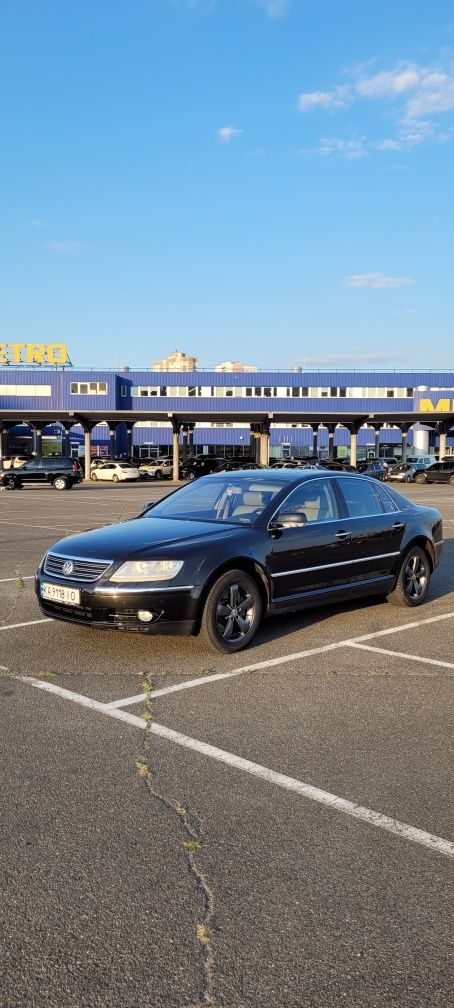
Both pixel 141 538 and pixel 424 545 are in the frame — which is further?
pixel 424 545

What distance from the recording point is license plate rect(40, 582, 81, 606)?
5.96m

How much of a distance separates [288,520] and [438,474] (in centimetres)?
3895

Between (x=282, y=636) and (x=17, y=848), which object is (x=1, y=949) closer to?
(x=17, y=848)

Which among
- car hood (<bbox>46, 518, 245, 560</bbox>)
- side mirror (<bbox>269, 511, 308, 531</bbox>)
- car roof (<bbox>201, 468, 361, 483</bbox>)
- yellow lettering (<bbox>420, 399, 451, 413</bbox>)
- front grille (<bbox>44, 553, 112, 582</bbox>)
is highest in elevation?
yellow lettering (<bbox>420, 399, 451, 413</bbox>)

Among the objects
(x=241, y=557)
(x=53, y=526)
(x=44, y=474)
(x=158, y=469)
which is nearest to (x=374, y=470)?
(x=158, y=469)

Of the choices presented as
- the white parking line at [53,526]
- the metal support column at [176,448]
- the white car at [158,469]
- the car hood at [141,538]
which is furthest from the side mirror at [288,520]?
the white car at [158,469]

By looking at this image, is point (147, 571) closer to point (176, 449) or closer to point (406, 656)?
point (406, 656)

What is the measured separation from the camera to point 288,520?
21.8ft

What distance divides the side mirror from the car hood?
33 centimetres

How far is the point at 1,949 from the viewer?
2482 mm

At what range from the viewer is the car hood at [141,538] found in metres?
6.06

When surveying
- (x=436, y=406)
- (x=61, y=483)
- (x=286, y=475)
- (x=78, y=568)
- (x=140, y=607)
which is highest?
(x=436, y=406)

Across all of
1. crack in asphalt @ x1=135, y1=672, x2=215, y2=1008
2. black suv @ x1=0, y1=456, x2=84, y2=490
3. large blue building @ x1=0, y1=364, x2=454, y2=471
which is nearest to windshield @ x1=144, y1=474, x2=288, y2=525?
crack in asphalt @ x1=135, y1=672, x2=215, y2=1008

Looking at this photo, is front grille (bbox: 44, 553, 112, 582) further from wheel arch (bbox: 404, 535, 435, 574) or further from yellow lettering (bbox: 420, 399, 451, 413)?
yellow lettering (bbox: 420, 399, 451, 413)
